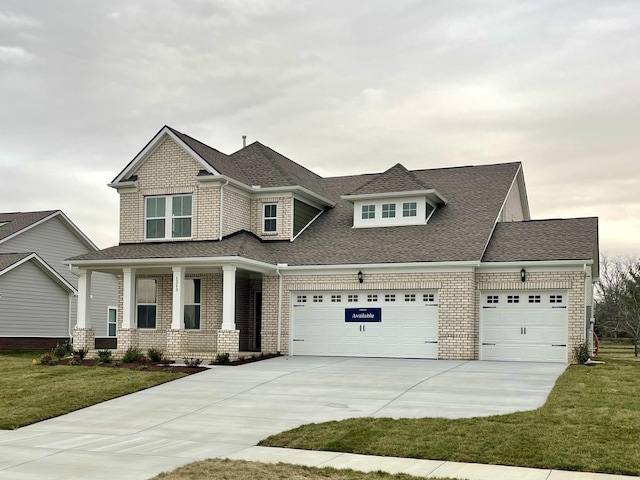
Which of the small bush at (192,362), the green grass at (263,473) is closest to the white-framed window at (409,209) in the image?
the small bush at (192,362)

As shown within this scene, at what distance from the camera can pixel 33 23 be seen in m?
20.8

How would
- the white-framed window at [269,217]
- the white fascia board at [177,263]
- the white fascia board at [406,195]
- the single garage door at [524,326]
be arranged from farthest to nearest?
the white-framed window at [269,217] → the white fascia board at [406,195] → the white fascia board at [177,263] → the single garage door at [524,326]

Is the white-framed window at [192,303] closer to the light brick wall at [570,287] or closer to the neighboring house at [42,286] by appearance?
the light brick wall at [570,287]

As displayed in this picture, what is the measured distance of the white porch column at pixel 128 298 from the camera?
83.1 ft

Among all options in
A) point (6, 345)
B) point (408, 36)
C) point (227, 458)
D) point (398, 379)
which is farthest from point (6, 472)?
point (6, 345)

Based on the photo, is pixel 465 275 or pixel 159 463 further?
pixel 465 275

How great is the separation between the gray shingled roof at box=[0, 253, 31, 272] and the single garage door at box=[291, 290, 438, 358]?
14786mm

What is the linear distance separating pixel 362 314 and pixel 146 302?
8181mm

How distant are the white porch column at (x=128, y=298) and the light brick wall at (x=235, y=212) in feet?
11.4

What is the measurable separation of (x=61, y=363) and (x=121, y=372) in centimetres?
375

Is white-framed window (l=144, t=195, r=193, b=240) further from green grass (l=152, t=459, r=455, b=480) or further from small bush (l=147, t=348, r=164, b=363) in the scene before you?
green grass (l=152, t=459, r=455, b=480)

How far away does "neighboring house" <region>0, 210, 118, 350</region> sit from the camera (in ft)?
110

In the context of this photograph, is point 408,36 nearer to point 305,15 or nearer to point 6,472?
point 305,15

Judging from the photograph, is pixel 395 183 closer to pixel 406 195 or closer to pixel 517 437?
pixel 406 195
